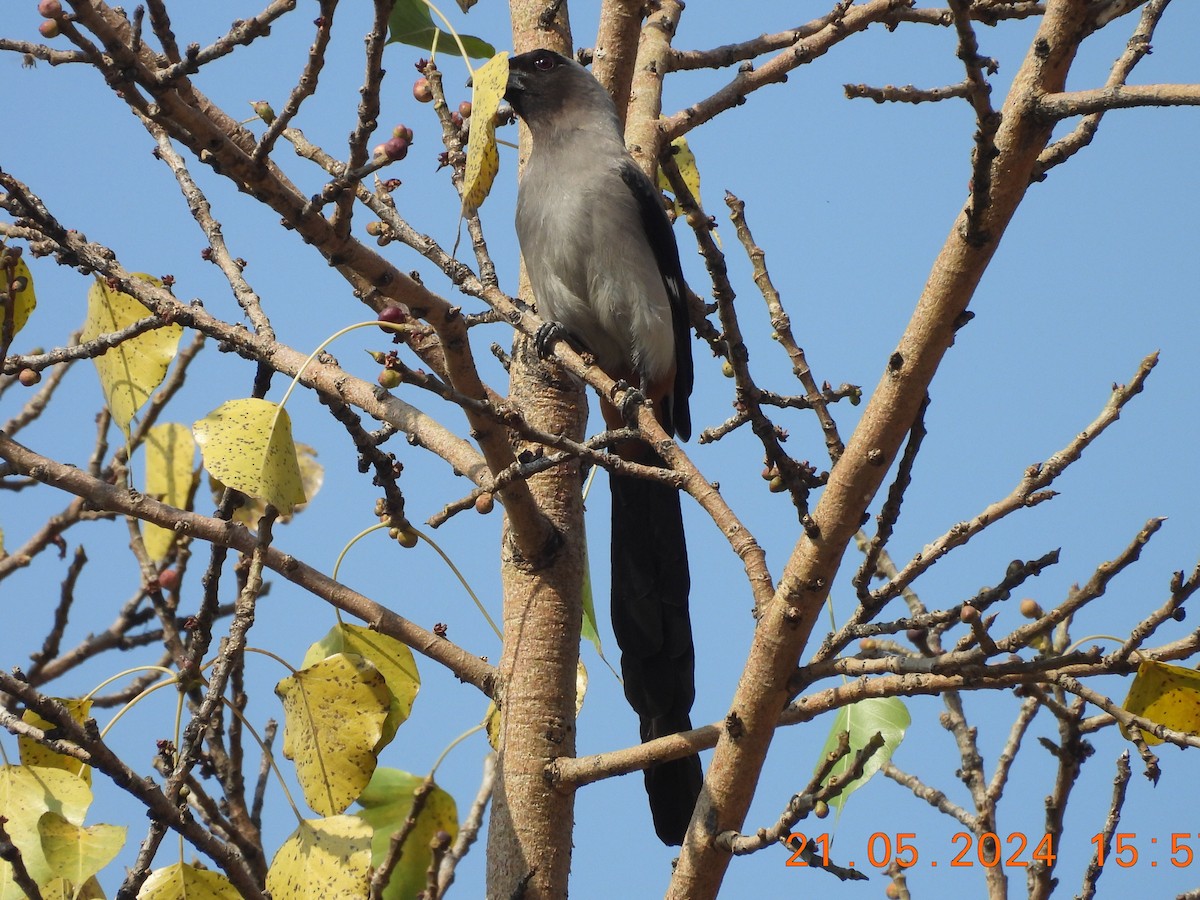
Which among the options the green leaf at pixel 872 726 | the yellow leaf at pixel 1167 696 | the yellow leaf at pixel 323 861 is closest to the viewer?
the yellow leaf at pixel 1167 696

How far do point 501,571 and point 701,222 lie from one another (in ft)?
3.90

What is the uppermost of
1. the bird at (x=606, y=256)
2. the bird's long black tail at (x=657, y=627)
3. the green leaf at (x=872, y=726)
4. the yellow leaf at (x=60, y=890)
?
the bird at (x=606, y=256)

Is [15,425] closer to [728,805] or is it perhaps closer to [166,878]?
[166,878]

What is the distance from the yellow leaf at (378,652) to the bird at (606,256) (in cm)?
88

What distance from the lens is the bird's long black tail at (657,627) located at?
3221 mm

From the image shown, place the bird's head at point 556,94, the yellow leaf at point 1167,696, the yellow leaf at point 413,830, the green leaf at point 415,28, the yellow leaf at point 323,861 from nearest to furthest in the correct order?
the yellow leaf at point 1167,696 → the yellow leaf at point 323,861 → the yellow leaf at point 413,830 → the green leaf at point 415,28 → the bird's head at point 556,94

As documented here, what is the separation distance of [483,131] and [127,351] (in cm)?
154

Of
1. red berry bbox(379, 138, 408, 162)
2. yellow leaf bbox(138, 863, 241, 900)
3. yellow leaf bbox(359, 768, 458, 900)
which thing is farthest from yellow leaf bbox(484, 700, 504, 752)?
red berry bbox(379, 138, 408, 162)

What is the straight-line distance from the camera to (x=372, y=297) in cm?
340

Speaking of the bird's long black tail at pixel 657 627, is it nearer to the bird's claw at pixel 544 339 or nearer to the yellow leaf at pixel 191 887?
the bird's claw at pixel 544 339

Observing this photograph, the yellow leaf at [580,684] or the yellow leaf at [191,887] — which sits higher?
the yellow leaf at [580,684]

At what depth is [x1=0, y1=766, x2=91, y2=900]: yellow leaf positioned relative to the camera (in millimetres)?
2561

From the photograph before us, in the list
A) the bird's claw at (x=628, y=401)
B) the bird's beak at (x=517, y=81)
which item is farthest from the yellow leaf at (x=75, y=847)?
the bird's beak at (x=517, y=81)

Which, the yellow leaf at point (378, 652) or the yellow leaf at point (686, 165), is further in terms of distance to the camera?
the yellow leaf at point (686, 165)
